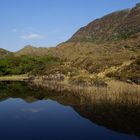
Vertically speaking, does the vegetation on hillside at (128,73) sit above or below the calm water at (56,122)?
above

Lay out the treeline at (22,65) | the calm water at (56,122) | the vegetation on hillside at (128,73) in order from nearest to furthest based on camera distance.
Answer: the calm water at (56,122)
the vegetation on hillside at (128,73)
the treeline at (22,65)

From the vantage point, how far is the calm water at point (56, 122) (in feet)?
90.7

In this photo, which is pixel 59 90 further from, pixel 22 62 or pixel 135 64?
pixel 22 62

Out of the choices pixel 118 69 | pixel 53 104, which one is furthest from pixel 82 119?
pixel 118 69

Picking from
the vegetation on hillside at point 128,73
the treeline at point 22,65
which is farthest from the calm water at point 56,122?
the treeline at point 22,65

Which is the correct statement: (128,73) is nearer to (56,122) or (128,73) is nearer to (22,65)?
(56,122)

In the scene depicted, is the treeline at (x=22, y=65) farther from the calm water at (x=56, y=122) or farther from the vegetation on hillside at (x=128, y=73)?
the calm water at (x=56, y=122)

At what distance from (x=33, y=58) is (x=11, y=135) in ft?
274

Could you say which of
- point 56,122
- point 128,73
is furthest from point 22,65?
point 56,122

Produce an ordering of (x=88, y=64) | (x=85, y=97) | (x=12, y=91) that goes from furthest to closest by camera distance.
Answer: (x=88, y=64) → (x=12, y=91) → (x=85, y=97)

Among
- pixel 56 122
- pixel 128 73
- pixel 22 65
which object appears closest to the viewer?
pixel 56 122

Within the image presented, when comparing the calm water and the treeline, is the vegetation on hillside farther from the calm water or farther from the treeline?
the treeline

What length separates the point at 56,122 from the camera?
33750mm

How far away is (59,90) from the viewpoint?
5622 centimetres
